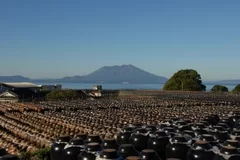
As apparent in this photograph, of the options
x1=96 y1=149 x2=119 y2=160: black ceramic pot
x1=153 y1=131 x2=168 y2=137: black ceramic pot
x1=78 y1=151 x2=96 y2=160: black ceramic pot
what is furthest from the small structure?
x1=96 y1=149 x2=119 y2=160: black ceramic pot

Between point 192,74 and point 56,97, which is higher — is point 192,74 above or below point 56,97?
above

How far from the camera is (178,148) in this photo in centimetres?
1074

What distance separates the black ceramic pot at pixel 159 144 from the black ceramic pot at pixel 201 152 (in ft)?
4.85

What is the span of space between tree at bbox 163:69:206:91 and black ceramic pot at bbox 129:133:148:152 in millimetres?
68654

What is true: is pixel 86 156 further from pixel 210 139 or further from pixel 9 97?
pixel 9 97

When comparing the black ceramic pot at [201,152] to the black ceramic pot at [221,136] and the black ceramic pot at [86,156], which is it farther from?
the black ceramic pot at [86,156]

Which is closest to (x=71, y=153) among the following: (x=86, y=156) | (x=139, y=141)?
(x=86, y=156)

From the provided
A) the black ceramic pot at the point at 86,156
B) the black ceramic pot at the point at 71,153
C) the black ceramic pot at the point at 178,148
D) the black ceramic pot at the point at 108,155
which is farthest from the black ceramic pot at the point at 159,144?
the black ceramic pot at the point at 108,155

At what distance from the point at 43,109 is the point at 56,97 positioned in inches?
1085

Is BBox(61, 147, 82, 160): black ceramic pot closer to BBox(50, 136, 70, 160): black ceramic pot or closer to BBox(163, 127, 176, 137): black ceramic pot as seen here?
BBox(50, 136, 70, 160): black ceramic pot

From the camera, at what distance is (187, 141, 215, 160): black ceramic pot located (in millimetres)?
9814

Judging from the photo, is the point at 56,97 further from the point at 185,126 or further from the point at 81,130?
the point at 185,126

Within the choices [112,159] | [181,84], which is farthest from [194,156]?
[181,84]

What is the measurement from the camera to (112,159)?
28.8 feet
